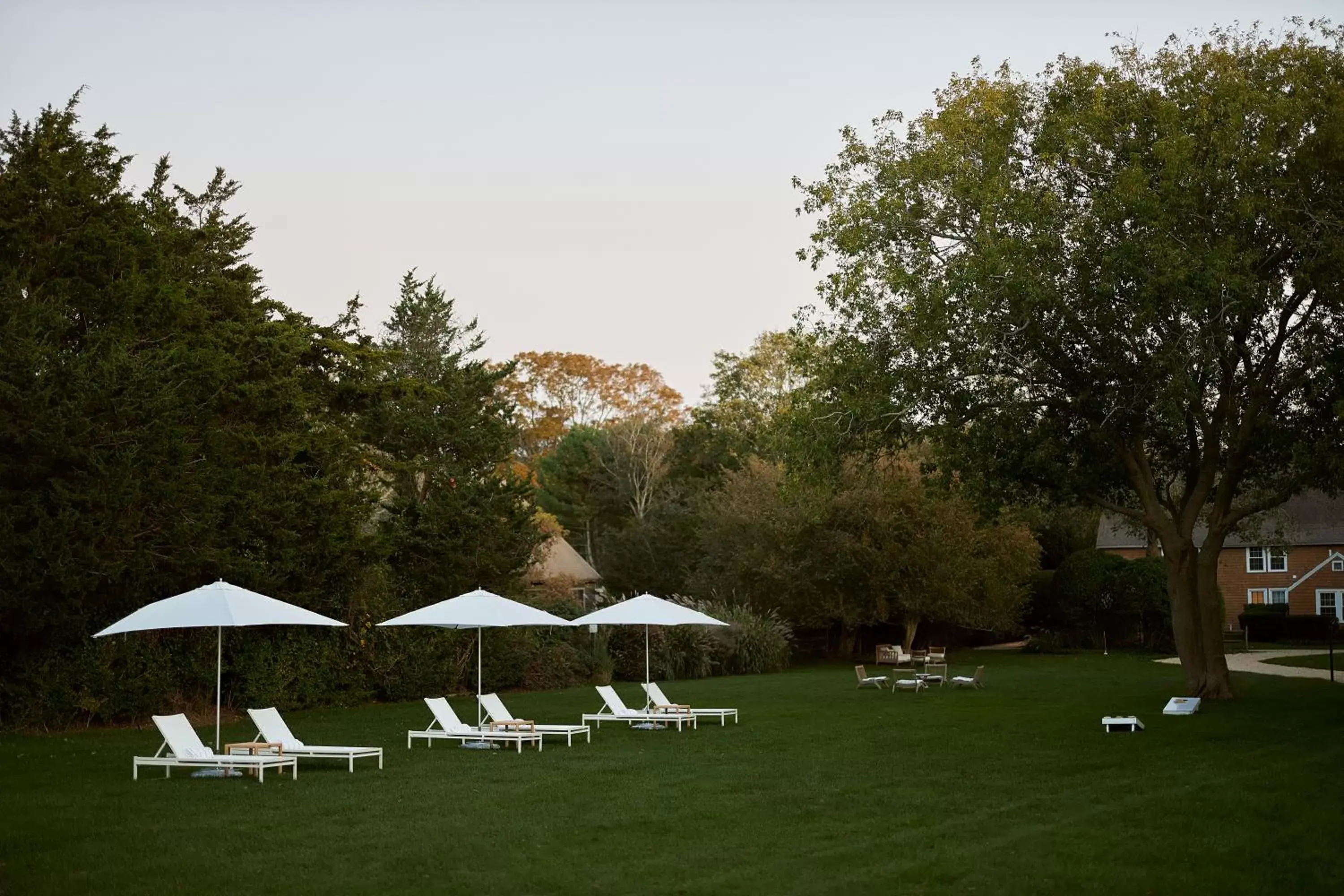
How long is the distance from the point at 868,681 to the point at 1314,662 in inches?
552

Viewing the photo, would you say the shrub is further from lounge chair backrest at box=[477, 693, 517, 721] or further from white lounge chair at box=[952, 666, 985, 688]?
lounge chair backrest at box=[477, 693, 517, 721]

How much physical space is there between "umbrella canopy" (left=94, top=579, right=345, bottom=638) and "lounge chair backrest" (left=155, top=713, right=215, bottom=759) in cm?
118

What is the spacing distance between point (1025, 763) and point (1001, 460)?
8.37 m

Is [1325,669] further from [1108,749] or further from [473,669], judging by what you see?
[473,669]

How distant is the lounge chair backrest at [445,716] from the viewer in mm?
19219

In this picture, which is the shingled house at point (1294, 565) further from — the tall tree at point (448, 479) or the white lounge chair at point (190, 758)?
the white lounge chair at point (190, 758)

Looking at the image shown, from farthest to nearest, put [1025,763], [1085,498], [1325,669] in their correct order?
[1325,669], [1085,498], [1025,763]

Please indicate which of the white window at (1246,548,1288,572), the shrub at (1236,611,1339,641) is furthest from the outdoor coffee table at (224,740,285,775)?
the white window at (1246,548,1288,572)

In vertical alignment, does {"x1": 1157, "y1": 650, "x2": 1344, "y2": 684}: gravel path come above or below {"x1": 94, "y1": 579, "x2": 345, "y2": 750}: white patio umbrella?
below

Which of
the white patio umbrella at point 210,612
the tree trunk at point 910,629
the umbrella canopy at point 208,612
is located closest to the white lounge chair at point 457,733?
the umbrella canopy at point 208,612

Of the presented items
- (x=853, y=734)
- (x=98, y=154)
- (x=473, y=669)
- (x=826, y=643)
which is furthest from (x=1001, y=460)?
(x=826, y=643)

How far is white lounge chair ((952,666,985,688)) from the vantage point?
90.3 ft

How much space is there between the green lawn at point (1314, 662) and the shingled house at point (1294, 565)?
1142 centimetres

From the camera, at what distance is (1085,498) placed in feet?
80.9
